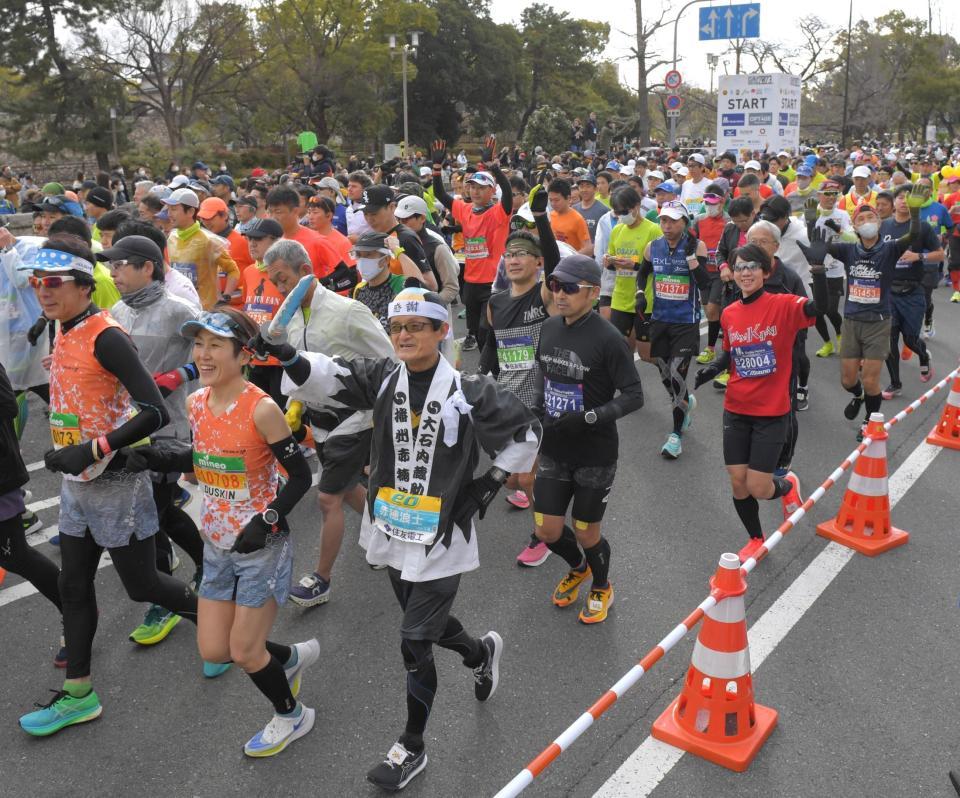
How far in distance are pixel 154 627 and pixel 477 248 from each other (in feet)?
17.7

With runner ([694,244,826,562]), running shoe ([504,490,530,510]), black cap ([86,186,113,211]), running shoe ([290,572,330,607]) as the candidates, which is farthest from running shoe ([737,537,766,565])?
black cap ([86,186,113,211])

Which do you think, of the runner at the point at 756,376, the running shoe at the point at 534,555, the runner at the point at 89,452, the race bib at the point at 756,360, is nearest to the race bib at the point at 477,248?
the runner at the point at 756,376

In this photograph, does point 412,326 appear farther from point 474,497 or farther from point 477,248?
point 477,248

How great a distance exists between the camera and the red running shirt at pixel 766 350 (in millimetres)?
5199

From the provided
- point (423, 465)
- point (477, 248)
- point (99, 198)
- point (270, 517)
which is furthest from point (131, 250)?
point (99, 198)

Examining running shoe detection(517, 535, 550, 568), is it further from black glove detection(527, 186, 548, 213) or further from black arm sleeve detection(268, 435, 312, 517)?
black arm sleeve detection(268, 435, 312, 517)

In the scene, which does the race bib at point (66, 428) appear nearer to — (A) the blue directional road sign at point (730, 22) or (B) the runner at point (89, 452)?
(B) the runner at point (89, 452)

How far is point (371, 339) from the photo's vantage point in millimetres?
4637

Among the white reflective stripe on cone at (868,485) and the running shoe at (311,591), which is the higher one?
the white reflective stripe on cone at (868,485)

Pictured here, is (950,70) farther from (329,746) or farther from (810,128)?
(329,746)

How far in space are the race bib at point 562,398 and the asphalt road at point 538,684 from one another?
1.16m

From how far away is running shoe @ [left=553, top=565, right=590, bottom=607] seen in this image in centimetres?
488

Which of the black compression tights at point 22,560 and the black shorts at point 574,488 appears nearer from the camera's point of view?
the black compression tights at point 22,560

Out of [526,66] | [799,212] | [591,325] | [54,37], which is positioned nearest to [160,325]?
[591,325]
